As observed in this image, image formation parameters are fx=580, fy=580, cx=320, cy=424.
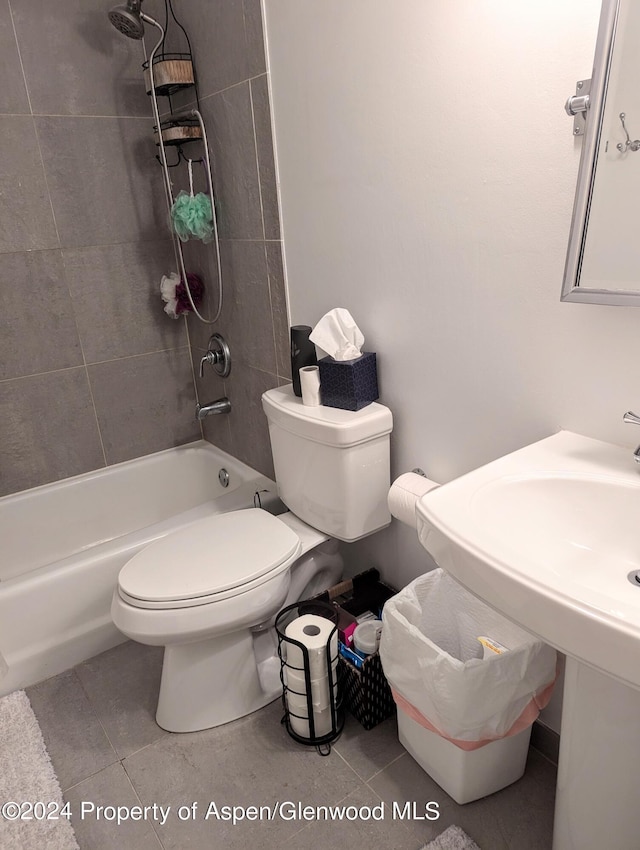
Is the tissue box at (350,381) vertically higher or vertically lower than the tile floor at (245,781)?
higher

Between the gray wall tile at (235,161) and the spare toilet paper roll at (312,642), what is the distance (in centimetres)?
116

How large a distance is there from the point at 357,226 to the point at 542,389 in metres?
0.65

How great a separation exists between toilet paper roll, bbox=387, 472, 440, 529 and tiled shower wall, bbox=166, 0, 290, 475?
2.10 ft

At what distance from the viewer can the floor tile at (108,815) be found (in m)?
1.29

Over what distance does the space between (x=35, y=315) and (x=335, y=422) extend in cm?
130

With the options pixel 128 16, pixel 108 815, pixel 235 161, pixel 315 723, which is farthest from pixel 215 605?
pixel 128 16

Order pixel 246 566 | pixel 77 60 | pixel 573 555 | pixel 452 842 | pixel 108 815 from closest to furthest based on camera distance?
pixel 573 555 → pixel 452 842 → pixel 108 815 → pixel 246 566 → pixel 77 60

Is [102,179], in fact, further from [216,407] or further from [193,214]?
[216,407]

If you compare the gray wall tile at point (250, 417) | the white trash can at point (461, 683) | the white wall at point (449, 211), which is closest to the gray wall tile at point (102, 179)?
the gray wall tile at point (250, 417)

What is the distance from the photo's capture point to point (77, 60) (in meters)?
1.97

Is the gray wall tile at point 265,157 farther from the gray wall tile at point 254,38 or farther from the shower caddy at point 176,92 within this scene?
the shower caddy at point 176,92

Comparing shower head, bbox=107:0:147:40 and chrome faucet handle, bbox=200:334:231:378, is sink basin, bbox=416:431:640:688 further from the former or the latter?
shower head, bbox=107:0:147:40

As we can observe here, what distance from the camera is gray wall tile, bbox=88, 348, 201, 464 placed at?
2.33 metres

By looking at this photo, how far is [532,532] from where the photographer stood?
37.4 inches
